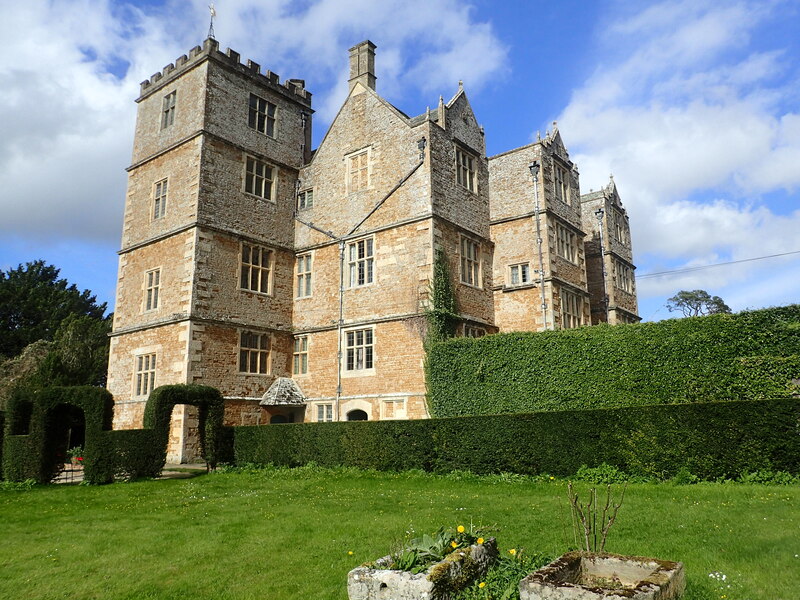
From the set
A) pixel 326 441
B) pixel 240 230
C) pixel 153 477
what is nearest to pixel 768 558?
pixel 326 441

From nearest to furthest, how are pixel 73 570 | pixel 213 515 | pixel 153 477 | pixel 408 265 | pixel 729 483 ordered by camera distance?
pixel 73 570 < pixel 213 515 < pixel 729 483 < pixel 153 477 < pixel 408 265

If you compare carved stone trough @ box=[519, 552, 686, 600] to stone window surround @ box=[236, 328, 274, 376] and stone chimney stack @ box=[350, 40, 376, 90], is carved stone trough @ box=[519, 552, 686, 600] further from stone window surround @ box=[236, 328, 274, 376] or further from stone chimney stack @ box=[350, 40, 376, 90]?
stone chimney stack @ box=[350, 40, 376, 90]

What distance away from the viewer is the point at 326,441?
58.8 ft

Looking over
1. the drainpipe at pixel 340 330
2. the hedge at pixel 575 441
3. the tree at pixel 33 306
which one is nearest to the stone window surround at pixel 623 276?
the drainpipe at pixel 340 330

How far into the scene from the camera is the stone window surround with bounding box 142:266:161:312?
24.3 meters

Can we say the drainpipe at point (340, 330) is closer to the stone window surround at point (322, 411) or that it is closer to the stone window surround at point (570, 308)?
the stone window surround at point (322, 411)

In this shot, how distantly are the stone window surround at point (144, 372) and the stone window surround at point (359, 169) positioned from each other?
33.4ft

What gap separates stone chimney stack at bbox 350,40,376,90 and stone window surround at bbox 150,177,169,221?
8.94 m

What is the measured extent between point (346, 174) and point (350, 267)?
412 centimetres

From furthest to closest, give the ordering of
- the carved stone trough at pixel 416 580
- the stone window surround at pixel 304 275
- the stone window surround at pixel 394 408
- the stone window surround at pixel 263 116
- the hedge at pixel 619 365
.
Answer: the stone window surround at pixel 263 116 → the stone window surround at pixel 304 275 → the stone window surround at pixel 394 408 → the hedge at pixel 619 365 → the carved stone trough at pixel 416 580

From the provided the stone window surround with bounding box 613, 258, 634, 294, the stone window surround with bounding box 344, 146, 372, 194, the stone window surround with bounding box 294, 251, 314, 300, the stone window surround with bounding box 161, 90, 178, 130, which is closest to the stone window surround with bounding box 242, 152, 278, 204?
the stone window surround with bounding box 294, 251, 314, 300

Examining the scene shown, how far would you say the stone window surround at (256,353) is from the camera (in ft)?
77.7

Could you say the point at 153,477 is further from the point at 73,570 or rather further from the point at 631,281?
the point at 631,281

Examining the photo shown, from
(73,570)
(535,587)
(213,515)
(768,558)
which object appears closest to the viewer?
(535,587)
